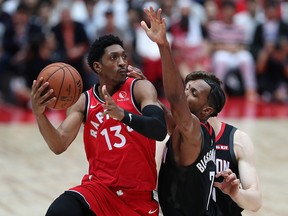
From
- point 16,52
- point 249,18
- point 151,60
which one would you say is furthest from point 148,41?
point 249,18

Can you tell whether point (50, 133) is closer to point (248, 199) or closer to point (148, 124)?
point (148, 124)

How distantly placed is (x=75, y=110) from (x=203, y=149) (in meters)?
0.93

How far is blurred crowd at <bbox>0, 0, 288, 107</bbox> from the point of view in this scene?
12.8 meters

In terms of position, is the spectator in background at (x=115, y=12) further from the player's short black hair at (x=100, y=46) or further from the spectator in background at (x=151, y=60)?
the player's short black hair at (x=100, y=46)

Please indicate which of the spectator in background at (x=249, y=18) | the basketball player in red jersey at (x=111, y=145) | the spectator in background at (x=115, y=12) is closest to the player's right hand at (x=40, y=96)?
the basketball player in red jersey at (x=111, y=145)

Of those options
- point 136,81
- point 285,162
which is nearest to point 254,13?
point 285,162

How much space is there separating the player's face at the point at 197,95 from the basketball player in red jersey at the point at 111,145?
243 mm

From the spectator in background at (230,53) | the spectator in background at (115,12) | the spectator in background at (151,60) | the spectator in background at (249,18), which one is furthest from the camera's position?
the spectator in background at (249,18)

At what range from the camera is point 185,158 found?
453 centimetres

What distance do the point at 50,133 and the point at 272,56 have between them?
9832 millimetres

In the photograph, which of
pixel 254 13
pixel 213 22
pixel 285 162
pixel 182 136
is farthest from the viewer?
pixel 254 13

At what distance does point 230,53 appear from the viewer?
13539 mm

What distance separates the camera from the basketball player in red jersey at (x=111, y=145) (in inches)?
177

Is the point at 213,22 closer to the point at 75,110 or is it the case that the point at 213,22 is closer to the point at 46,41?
the point at 46,41
